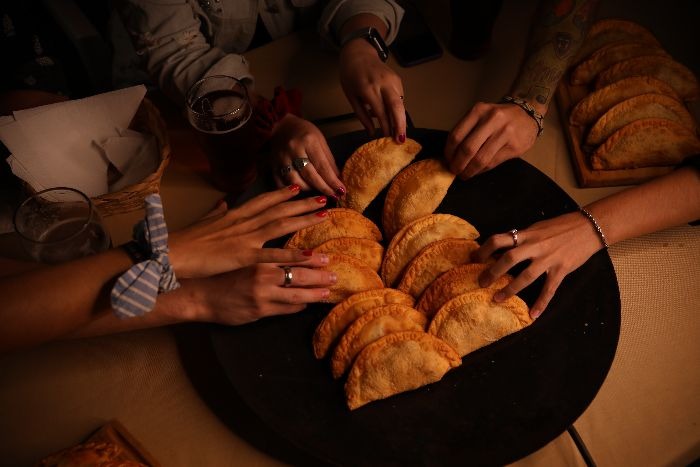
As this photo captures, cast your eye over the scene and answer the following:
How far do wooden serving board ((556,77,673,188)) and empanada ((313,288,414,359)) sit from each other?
0.82 m

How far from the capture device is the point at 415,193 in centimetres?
151

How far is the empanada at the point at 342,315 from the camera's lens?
4.26ft

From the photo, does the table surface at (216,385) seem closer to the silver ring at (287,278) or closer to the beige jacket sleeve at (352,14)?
the silver ring at (287,278)

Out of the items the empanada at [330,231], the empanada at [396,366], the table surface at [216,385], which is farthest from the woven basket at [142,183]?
the empanada at [396,366]

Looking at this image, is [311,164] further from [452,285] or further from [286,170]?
[452,285]

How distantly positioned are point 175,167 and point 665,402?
63.3 inches

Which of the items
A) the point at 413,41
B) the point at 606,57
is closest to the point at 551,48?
the point at 606,57

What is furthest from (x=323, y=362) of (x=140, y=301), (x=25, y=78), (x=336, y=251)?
(x=25, y=78)

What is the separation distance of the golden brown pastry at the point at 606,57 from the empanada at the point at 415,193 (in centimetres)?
71

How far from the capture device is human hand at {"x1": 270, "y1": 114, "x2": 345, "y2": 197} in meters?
1.54

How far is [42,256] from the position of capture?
1374mm

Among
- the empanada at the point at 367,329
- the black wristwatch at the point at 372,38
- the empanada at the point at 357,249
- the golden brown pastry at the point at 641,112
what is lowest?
the empanada at the point at 367,329

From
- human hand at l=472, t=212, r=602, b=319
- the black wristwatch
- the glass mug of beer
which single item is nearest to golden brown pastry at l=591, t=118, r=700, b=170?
human hand at l=472, t=212, r=602, b=319

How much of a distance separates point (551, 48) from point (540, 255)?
83 centimetres
